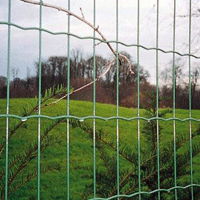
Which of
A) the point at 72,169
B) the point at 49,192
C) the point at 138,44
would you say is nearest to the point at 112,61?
the point at 138,44

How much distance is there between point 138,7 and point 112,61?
270 mm

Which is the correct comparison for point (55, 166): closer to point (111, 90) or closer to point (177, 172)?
point (177, 172)

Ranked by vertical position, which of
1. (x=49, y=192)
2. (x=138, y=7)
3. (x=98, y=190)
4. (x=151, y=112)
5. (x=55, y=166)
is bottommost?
(x=49, y=192)

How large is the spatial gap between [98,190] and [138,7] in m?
0.79

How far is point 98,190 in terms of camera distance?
1.80m

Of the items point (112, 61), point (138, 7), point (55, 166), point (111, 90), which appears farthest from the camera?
point (111, 90)

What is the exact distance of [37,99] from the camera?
1.53m

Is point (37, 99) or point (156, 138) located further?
point (156, 138)

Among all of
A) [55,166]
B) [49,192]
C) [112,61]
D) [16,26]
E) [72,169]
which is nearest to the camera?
[16,26]

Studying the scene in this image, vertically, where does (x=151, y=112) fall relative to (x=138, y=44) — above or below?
below

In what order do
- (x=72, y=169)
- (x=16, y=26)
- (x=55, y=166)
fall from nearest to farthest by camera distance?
(x=16, y=26)
(x=55, y=166)
(x=72, y=169)

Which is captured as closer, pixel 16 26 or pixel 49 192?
pixel 16 26

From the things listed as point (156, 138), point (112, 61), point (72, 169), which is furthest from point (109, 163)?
point (72, 169)

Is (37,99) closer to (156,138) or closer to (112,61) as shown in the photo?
(112,61)
